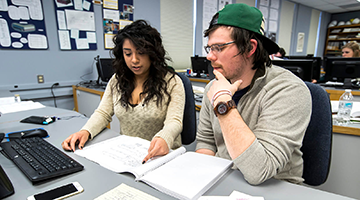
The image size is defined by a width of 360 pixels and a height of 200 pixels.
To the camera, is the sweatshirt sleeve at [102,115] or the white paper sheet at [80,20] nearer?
the sweatshirt sleeve at [102,115]

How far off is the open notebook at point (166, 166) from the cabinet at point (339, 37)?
8325 mm

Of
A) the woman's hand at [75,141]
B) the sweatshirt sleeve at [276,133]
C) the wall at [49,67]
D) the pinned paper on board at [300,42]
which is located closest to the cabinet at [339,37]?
the pinned paper on board at [300,42]

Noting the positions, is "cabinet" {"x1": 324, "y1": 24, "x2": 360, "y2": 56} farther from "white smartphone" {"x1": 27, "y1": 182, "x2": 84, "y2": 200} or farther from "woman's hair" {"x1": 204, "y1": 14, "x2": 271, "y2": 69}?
"white smartphone" {"x1": 27, "y1": 182, "x2": 84, "y2": 200}

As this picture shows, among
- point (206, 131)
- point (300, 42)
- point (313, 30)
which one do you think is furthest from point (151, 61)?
point (313, 30)

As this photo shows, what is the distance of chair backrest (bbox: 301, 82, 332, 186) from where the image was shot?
2.80ft

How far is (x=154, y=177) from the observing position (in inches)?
26.3

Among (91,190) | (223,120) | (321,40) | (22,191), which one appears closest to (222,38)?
(223,120)

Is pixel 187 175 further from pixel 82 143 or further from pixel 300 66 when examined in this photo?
pixel 300 66

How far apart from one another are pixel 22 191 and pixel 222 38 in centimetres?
86

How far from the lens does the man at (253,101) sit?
2.20 feet

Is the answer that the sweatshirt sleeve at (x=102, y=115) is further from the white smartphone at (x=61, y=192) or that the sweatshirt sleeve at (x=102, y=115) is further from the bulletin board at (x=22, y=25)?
the bulletin board at (x=22, y=25)

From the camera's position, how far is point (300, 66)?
2316mm

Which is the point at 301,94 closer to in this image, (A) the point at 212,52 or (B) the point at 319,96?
(B) the point at 319,96

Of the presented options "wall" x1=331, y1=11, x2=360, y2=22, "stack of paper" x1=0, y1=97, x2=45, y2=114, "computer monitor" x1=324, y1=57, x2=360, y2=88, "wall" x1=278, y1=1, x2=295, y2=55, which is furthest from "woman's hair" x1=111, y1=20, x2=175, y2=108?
"wall" x1=331, y1=11, x2=360, y2=22
